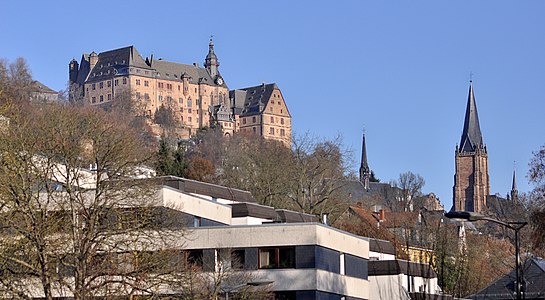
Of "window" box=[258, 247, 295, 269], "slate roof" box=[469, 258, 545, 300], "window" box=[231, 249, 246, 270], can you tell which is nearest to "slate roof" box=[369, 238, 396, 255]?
"slate roof" box=[469, 258, 545, 300]

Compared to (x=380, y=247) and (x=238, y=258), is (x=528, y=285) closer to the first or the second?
(x=380, y=247)

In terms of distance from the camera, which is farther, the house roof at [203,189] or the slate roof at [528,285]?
the slate roof at [528,285]

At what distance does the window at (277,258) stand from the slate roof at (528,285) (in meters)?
13.6

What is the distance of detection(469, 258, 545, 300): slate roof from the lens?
6550 cm

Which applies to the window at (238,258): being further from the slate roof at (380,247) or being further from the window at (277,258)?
the slate roof at (380,247)

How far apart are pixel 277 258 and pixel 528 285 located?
52.6 feet

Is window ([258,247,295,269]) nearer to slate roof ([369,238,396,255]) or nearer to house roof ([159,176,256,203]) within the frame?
house roof ([159,176,256,203])

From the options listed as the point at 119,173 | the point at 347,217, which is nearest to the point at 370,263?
the point at 119,173

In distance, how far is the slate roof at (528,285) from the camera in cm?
6550

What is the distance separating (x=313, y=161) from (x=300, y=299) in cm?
4689

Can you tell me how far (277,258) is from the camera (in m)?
56.0

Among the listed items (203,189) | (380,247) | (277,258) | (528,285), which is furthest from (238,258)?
(380,247)

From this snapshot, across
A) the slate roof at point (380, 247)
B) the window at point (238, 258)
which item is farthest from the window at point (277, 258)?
the slate roof at point (380, 247)

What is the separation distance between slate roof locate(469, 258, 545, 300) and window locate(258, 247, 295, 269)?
13.6 meters
